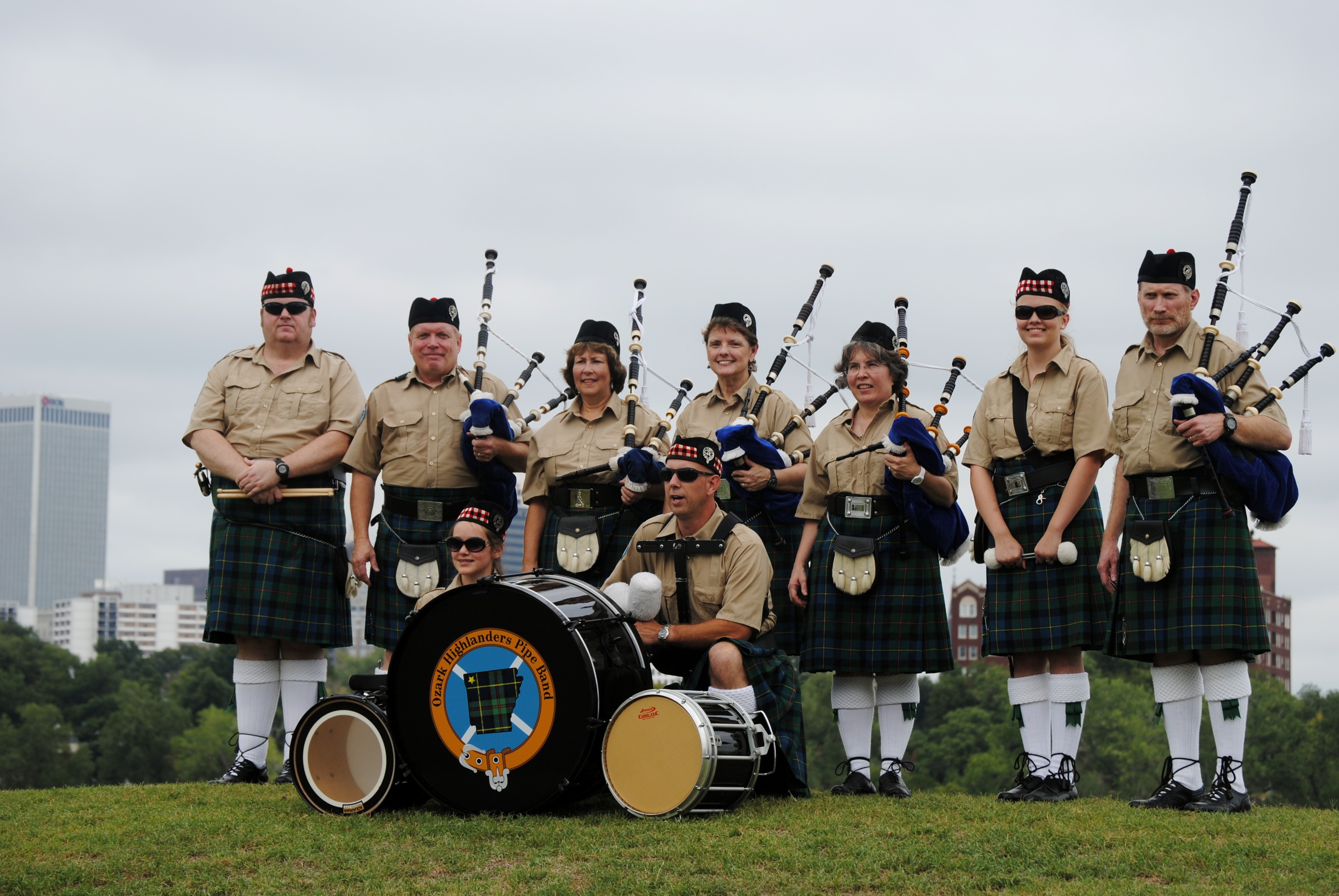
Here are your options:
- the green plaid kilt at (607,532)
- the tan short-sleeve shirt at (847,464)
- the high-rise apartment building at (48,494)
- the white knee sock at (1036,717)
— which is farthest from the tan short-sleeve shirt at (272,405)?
the high-rise apartment building at (48,494)

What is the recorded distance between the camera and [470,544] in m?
5.54

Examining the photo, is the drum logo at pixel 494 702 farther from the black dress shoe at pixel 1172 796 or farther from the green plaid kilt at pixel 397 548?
the black dress shoe at pixel 1172 796

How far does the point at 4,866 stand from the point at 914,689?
358 centimetres

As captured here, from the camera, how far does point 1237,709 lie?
5223 millimetres

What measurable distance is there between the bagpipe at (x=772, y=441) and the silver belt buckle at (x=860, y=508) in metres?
0.41

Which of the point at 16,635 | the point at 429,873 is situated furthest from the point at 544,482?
the point at 16,635

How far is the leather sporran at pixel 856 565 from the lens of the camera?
585 centimetres

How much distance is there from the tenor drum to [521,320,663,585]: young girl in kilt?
3.96ft

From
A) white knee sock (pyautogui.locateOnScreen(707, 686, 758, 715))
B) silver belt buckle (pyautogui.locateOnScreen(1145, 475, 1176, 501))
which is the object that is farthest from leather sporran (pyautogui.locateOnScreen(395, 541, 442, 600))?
silver belt buckle (pyautogui.locateOnScreen(1145, 475, 1176, 501))

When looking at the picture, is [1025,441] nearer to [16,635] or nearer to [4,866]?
[4,866]

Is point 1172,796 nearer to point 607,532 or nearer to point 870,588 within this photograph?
point 870,588

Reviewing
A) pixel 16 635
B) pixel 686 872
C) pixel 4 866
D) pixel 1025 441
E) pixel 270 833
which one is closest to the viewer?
pixel 686 872

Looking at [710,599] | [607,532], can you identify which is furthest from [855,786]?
[607,532]

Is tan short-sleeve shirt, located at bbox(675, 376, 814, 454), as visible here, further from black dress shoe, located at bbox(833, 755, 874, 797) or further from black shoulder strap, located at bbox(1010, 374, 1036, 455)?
black dress shoe, located at bbox(833, 755, 874, 797)
